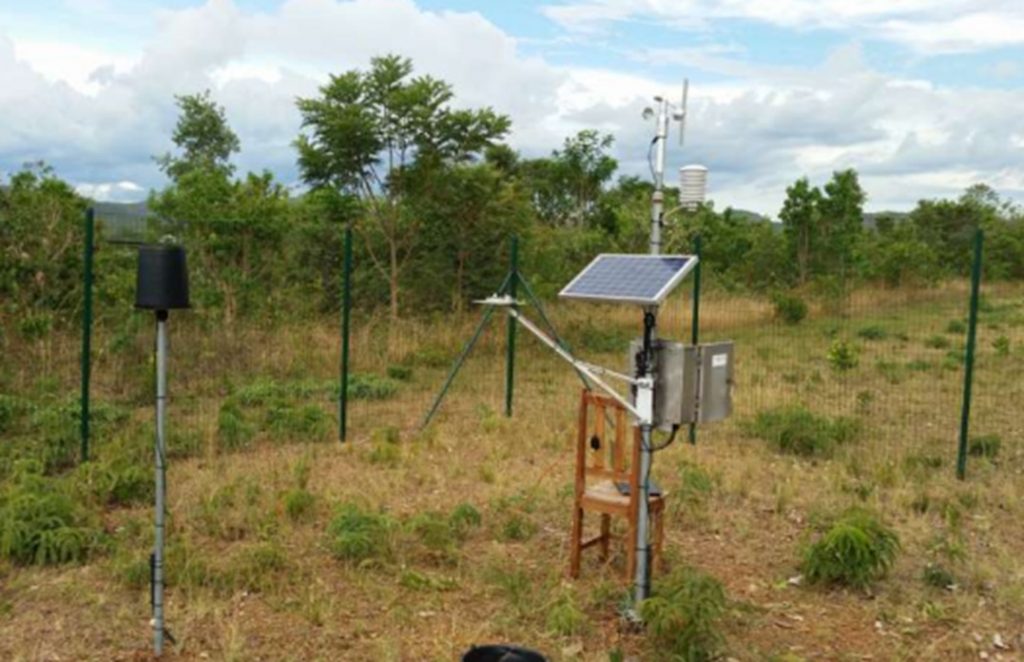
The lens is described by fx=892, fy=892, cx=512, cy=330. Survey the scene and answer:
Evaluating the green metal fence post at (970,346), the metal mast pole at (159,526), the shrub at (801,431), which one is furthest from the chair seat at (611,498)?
the green metal fence post at (970,346)

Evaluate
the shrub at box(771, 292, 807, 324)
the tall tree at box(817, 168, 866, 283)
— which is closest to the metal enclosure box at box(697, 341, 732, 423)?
the shrub at box(771, 292, 807, 324)

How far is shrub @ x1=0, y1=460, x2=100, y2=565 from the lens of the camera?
4793 millimetres

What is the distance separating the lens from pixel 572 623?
13.8 ft

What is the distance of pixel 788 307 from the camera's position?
A: 12.7m

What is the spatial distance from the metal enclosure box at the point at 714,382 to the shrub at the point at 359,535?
77.6 inches

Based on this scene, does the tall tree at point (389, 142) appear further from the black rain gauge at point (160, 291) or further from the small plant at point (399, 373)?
the black rain gauge at point (160, 291)

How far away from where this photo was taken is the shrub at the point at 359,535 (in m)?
4.95

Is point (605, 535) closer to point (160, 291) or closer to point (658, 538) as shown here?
point (658, 538)

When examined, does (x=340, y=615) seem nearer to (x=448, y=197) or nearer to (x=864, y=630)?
(x=864, y=630)

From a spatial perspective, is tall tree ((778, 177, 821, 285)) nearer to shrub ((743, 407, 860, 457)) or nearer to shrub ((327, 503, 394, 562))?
shrub ((743, 407, 860, 457))

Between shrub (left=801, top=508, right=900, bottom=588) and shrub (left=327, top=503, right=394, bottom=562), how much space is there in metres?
2.36

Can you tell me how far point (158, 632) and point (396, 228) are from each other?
435 inches

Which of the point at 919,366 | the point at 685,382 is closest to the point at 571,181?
the point at 919,366

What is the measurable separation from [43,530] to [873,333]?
12707mm
